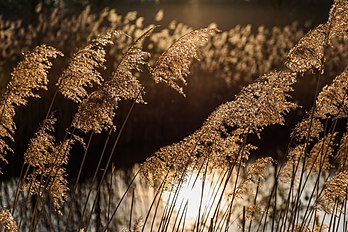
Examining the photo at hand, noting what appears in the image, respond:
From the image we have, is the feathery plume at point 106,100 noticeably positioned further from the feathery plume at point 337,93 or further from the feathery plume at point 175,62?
the feathery plume at point 337,93

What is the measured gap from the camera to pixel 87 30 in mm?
10648

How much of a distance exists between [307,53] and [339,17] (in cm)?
18

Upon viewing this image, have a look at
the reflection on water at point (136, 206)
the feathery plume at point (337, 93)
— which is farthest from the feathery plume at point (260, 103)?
the reflection on water at point (136, 206)

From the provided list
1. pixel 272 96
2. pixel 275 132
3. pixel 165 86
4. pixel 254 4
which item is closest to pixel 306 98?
pixel 275 132

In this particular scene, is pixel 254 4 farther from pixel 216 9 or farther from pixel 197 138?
pixel 197 138

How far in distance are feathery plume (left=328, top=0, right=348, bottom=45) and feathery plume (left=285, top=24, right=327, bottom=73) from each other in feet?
0.13

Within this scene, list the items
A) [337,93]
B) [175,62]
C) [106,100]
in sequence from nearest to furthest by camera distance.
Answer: [106,100] → [175,62] → [337,93]

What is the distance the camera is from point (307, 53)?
3.19 metres

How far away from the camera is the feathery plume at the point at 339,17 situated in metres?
3.19

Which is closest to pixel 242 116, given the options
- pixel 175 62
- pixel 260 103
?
pixel 260 103

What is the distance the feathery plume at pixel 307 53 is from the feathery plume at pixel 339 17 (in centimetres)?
4

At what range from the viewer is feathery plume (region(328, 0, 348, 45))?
3.19m

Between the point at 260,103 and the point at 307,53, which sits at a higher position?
the point at 307,53

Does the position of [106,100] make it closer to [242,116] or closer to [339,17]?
[242,116]
